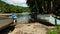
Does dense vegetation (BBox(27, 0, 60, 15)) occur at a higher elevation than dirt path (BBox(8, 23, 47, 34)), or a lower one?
higher

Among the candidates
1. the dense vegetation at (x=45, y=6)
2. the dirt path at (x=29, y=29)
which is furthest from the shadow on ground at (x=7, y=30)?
the dense vegetation at (x=45, y=6)

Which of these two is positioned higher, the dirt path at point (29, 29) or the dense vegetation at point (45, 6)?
the dense vegetation at point (45, 6)

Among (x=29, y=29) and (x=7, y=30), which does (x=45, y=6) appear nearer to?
(x=29, y=29)

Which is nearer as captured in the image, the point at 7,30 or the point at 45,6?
the point at 7,30

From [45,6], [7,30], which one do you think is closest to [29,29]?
[7,30]

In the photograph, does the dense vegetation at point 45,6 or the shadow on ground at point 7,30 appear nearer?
the shadow on ground at point 7,30

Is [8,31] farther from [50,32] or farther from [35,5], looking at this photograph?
[35,5]

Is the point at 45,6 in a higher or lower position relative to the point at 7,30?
higher

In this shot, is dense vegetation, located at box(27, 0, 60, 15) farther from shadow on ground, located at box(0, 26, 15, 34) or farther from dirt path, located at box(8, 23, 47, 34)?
shadow on ground, located at box(0, 26, 15, 34)

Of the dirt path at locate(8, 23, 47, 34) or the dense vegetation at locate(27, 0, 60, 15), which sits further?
the dense vegetation at locate(27, 0, 60, 15)

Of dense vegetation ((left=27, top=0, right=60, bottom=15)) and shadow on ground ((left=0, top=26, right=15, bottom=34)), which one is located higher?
dense vegetation ((left=27, top=0, right=60, bottom=15))

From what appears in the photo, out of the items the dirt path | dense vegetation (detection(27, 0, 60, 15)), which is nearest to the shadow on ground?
the dirt path

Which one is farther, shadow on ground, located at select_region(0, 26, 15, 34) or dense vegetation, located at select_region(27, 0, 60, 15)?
dense vegetation, located at select_region(27, 0, 60, 15)

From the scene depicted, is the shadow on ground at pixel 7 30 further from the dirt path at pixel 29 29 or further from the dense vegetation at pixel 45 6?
the dense vegetation at pixel 45 6
